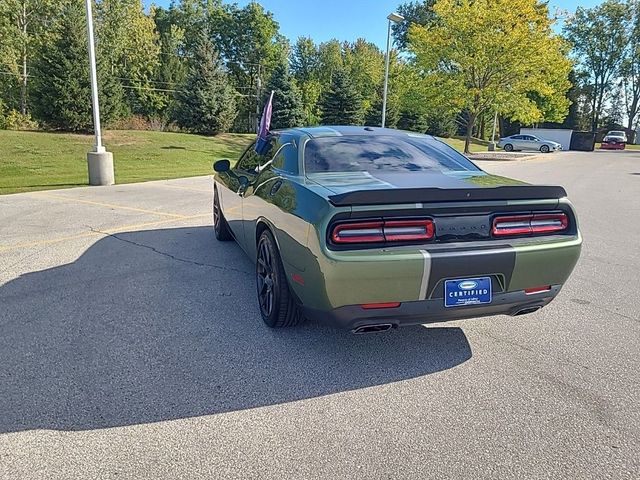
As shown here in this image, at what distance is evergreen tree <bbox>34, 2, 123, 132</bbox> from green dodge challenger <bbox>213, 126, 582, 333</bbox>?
2414cm

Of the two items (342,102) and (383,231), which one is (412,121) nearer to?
(342,102)

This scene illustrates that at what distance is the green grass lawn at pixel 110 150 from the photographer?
549 inches

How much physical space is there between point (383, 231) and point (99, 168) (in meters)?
11.3

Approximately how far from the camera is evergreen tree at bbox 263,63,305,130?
32656mm

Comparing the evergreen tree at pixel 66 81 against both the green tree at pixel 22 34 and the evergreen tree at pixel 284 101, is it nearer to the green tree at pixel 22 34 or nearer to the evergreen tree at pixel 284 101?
the green tree at pixel 22 34

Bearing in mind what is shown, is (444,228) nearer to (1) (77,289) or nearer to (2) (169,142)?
(1) (77,289)

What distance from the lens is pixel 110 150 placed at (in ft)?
70.1

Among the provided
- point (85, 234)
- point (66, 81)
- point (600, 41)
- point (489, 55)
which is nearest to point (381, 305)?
point (85, 234)

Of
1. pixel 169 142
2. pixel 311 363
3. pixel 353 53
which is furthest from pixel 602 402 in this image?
pixel 353 53

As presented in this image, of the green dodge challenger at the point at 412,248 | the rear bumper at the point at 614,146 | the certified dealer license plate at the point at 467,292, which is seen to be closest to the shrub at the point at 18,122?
the green dodge challenger at the point at 412,248

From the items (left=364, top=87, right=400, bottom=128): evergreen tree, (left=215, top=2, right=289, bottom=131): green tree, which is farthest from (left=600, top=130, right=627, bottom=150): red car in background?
(left=215, top=2, right=289, bottom=131): green tree

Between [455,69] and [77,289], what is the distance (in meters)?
30.4

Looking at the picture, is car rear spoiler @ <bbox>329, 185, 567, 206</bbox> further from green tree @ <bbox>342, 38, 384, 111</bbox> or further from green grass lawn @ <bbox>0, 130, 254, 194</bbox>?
green tree @ <bbox>342, 38, 384, 111</bbox>

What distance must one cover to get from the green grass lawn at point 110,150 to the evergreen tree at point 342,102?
33.9ft
